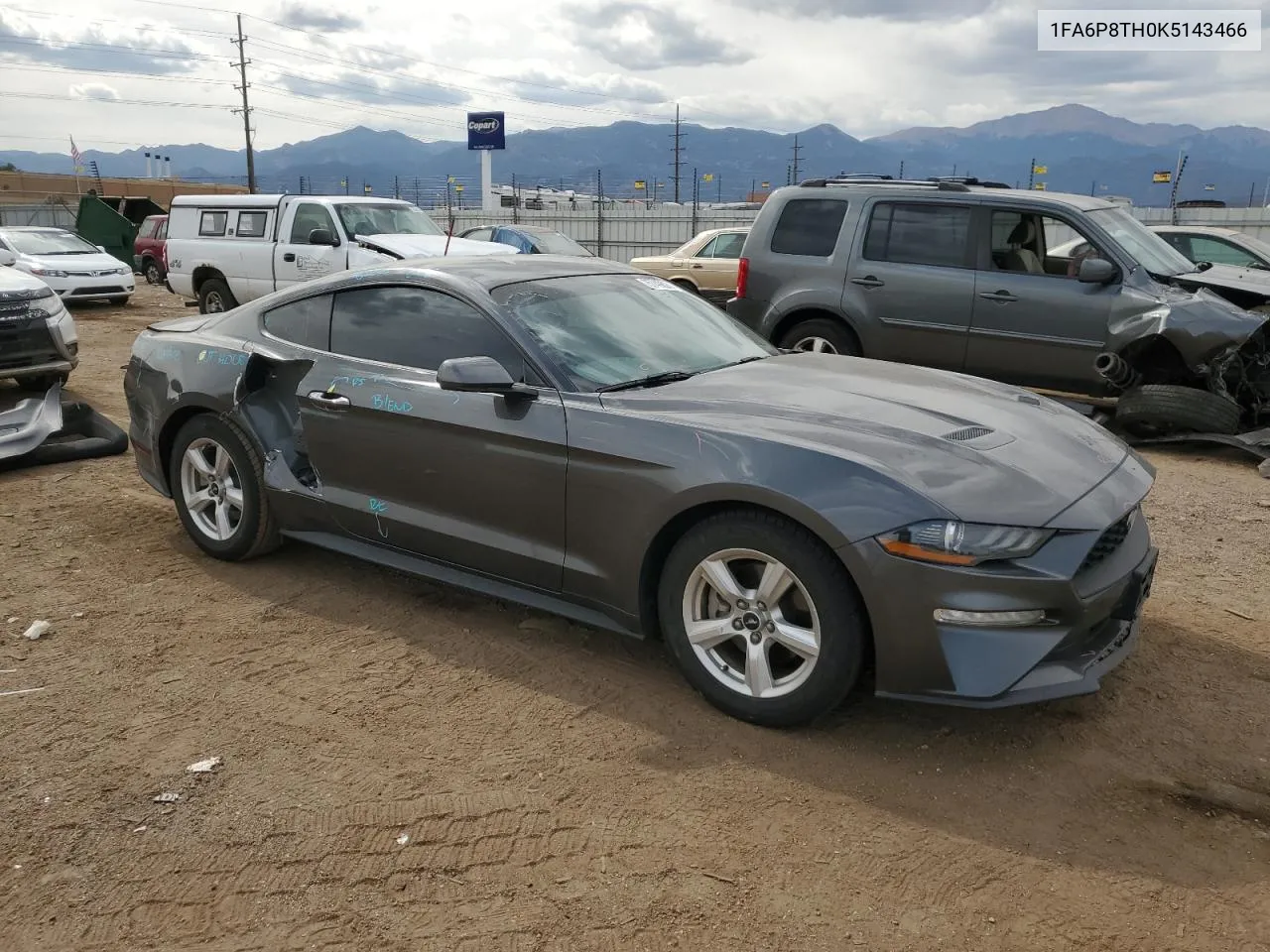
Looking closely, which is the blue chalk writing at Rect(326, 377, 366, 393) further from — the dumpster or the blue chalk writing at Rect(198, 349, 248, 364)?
the dumpster

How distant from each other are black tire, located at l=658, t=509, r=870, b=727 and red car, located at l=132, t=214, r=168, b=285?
73.3 ft

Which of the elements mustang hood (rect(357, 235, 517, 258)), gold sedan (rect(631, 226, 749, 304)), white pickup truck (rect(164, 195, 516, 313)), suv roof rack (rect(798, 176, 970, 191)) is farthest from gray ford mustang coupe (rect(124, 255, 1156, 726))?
gold sedan (rect(631, 226, 749, 304))

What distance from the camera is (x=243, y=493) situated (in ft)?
15.5

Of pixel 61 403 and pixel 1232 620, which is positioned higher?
pixel 61 403

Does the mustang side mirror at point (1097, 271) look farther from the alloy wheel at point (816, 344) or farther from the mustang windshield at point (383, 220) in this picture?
the mustang windshield at point (383, 220)

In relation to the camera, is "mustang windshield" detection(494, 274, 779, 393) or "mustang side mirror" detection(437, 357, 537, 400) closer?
"mustang side mirror" detection(437, 357, 537, 400)

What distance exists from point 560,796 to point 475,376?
149 centimetres

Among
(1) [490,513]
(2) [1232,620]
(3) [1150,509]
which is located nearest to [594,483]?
(1) [490,513]

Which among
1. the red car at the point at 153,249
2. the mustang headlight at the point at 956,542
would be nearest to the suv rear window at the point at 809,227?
the mustang headlight at the point at 956,542

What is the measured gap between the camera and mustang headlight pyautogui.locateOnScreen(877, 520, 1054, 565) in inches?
115

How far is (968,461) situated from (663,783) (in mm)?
1385

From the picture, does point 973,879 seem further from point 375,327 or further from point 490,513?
point 375,327

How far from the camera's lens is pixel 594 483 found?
11.6 feet

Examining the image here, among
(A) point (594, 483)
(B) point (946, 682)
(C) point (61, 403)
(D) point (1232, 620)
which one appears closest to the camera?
(B) point (946, 682)
